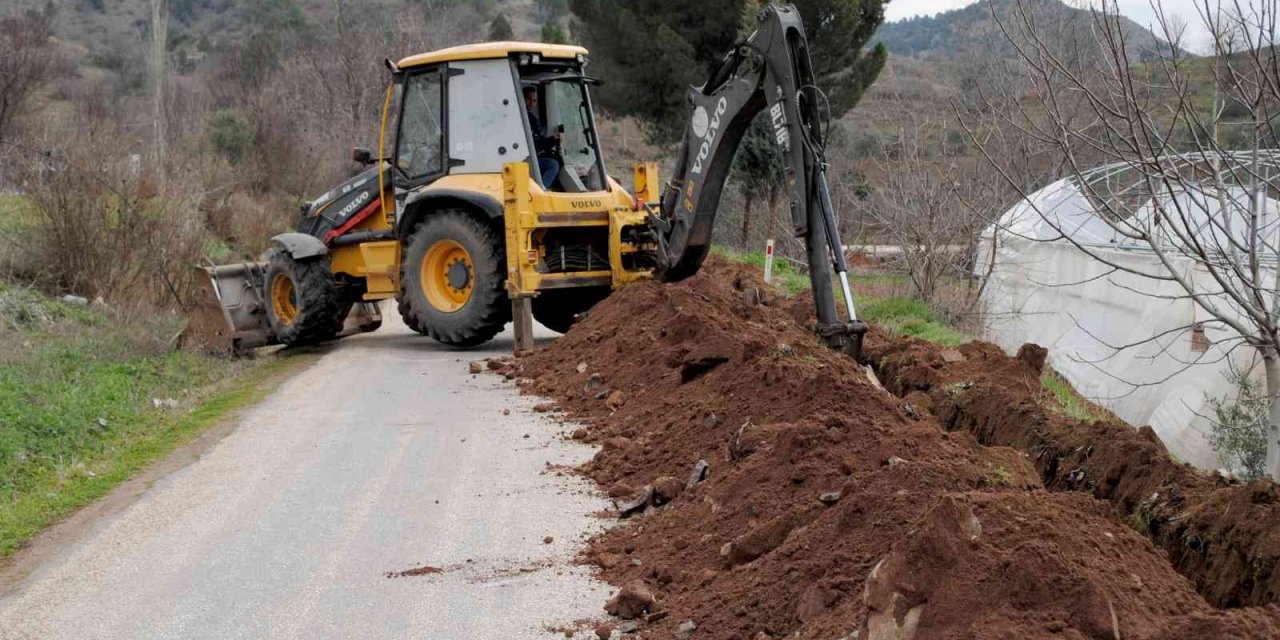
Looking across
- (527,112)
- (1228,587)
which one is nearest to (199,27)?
(527,112)

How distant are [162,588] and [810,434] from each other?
3283mm

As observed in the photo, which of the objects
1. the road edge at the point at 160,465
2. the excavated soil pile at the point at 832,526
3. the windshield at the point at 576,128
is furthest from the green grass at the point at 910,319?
the road edge at the point at 160,465

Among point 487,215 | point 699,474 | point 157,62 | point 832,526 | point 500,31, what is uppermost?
point 500,31

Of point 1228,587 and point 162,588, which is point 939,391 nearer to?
point 1228,587

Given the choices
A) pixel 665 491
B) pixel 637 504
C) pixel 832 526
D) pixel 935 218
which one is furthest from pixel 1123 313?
pixel 832 526

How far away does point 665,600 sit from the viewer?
18.5ft

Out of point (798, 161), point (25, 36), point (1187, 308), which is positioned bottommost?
point (1187, 308)

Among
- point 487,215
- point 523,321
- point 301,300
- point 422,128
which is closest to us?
point 523,321

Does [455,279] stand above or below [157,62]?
below

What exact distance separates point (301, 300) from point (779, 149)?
6.37 m

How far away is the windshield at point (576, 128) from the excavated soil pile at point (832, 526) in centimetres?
446

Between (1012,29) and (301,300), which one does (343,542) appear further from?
(301,300)

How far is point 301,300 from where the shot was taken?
1456 cm

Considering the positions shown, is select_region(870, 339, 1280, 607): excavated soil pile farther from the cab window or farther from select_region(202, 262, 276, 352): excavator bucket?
select_region(202, 262, 276, 352): excavator bucket
